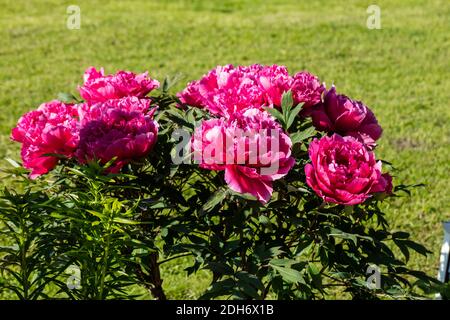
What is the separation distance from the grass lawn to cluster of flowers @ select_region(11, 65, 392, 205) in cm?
258

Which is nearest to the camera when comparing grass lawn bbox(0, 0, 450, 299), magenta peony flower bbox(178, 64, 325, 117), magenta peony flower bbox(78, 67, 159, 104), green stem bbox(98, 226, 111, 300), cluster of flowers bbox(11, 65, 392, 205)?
green stem bbox(98, 226, 111, 300)

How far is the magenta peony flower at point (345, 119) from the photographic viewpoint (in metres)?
1.88

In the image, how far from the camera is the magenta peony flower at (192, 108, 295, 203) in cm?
160

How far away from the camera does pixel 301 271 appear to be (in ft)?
5.71

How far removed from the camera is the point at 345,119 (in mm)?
1882

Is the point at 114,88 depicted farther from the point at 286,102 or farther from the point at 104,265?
the point at 104,265

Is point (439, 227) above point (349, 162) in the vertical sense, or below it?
below

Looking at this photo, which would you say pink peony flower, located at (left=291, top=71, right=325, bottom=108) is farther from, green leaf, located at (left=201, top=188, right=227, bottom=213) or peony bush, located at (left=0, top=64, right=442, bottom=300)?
green leaf, located at (left=201, top=188, right=227, bottom=213)

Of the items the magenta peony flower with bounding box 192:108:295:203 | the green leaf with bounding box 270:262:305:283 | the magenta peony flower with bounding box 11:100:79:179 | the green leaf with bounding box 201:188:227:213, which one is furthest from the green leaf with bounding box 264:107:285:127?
the magenta peony flower with bounding box 11:100:79:179

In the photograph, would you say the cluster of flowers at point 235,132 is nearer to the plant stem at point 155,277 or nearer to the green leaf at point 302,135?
the green leaf at point 302,135

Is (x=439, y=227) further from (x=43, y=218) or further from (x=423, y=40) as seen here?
(x=423, y=40)

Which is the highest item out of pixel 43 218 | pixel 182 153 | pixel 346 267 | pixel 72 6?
pixel 72 6
